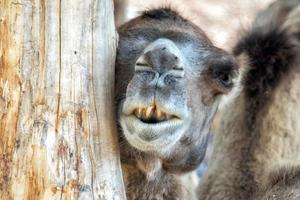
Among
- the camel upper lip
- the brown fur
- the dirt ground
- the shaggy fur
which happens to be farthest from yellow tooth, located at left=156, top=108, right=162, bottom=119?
the dirt ground

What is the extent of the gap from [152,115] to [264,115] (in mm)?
1998

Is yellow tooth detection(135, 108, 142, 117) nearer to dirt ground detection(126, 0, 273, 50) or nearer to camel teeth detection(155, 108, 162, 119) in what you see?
camel teeth detection(155, 108, 162, 119)

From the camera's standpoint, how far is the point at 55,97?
2926 millimetres

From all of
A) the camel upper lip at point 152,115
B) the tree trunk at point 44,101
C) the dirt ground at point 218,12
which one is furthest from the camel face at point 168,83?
the dirt ground at point 218,12

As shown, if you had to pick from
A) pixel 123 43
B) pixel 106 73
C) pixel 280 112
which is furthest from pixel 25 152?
pixel 280 112

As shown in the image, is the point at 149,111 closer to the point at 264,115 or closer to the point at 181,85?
the point at 181,85

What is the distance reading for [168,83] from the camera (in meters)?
2.97

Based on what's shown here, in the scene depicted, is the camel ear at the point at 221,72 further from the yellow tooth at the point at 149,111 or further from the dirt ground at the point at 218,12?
the dirt ground at the point at 218,12

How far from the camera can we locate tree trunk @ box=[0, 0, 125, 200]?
9.51 feet

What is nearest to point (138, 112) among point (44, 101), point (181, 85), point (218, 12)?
point (181, 85)

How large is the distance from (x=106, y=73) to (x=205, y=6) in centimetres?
819

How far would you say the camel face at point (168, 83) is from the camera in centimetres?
296

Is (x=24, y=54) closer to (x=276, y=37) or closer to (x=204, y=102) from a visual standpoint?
(x=204, y=102)

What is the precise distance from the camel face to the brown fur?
3.58 feet
